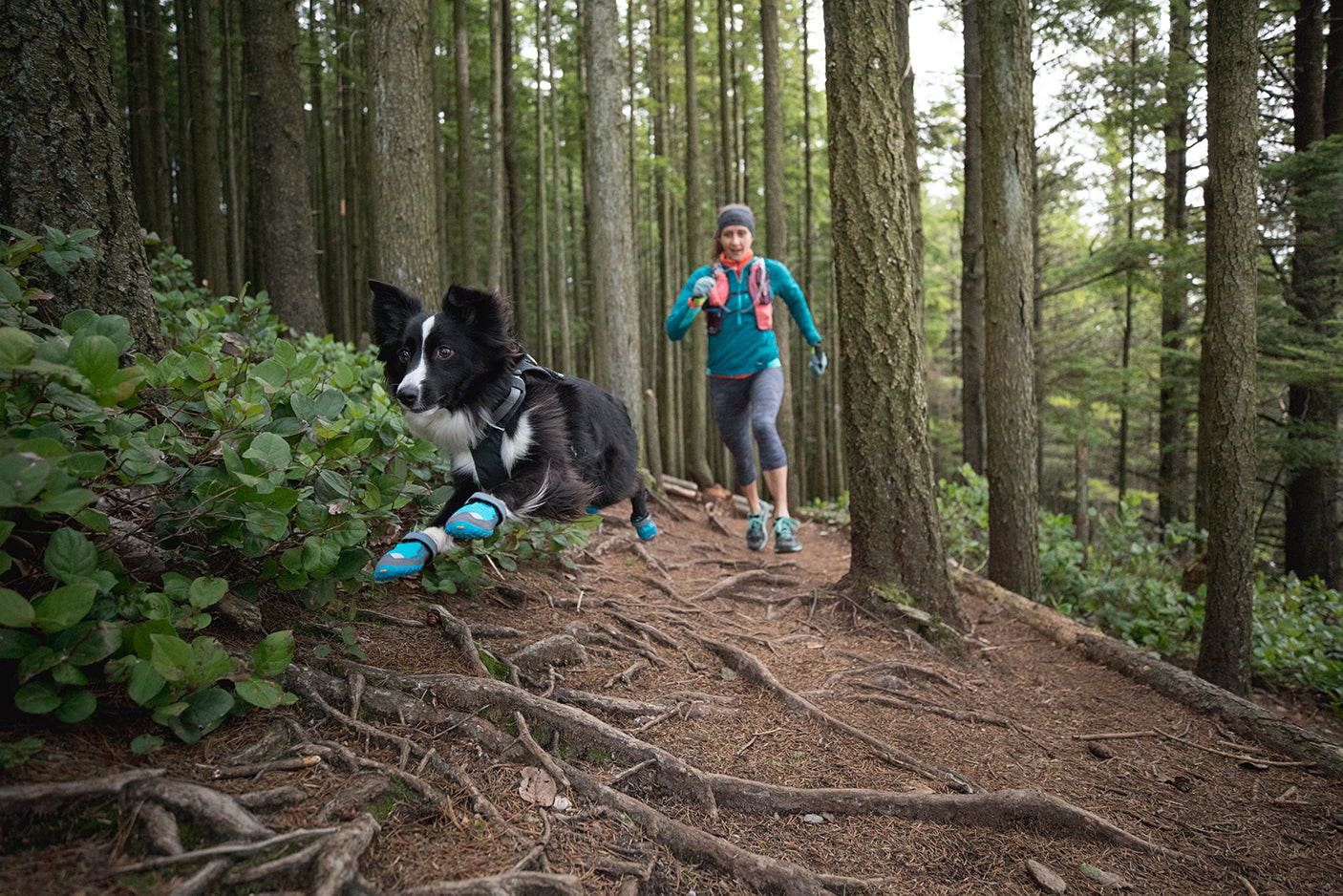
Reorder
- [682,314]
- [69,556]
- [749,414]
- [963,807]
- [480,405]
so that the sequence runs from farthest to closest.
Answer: [749,414] < [682,314] < [480,405] < [963,807] < [69,556]

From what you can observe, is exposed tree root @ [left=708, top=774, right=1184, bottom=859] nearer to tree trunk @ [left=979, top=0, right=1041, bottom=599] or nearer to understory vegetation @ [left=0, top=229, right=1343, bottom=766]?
understory vegetation @ [left=0, top=229, right=1343, bottom=766]

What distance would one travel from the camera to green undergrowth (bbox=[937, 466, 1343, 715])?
6168mm

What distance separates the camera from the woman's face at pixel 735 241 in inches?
225

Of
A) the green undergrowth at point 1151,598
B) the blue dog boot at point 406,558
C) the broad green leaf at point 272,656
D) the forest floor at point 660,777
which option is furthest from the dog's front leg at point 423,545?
the green undergrowth at point 1151,598

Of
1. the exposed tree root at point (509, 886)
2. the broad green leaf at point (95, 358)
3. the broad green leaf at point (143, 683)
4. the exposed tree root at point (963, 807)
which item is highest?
the broad green leaf at point (95, 358)

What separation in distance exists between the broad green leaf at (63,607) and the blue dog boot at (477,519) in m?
1.24

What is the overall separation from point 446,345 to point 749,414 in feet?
10.9

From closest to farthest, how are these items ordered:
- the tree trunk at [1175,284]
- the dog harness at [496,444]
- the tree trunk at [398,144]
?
1. the dog harness at [496,444]
2. the tree trunk at [398,144]
3. the tree trunk at [1175,284]

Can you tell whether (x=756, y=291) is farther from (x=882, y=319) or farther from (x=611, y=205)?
(x=611, y=205)

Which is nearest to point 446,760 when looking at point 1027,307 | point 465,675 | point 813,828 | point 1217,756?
point 465,675

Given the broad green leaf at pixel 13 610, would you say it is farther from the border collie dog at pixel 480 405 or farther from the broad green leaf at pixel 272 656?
the border collie dog at pixel 480 405

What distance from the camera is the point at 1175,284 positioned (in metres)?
10.6

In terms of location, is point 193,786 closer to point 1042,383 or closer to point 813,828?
point 813,828

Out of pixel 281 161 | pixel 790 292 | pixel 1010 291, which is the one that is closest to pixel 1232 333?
pixel 1010 291
